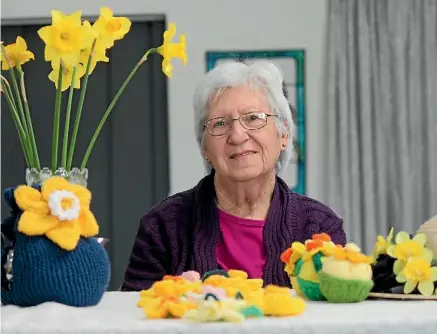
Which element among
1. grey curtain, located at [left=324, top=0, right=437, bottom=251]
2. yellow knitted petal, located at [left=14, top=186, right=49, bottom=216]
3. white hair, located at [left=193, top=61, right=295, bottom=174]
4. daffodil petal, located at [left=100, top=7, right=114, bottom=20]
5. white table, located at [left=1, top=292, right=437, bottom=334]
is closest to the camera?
white table, located at [left=1, top=292, right=437, bottom=334]

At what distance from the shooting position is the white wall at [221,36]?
3801 mm

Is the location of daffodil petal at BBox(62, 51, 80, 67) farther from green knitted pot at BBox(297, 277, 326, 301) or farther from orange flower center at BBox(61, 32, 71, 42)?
green knitted pot at BBox(297, 277, 326, 301)

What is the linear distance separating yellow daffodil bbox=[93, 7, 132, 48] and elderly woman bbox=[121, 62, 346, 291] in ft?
1.49

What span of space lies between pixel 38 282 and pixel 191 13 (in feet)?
10.0

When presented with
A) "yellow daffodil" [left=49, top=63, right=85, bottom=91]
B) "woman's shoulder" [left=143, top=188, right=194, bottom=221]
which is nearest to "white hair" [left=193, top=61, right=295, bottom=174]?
"woman's shoulder" [left=143, top=188, right=194, bottom=221]

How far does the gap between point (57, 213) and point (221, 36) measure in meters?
3.00

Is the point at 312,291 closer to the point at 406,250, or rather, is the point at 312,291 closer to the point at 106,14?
the point at 406,250

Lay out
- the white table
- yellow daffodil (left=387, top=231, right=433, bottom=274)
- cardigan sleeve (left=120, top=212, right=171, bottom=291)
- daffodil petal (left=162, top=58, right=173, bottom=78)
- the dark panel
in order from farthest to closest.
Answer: the dark panel < cardigan sleeve (left=120, top=212, right=171, bottom=291) < daffodil petal (left=162, top=58, right=173, bottom=78) < yellow daffodil (left=387, top=231, right=433, bottom=274) < the white table

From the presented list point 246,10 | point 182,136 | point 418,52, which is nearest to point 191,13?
point 246,10

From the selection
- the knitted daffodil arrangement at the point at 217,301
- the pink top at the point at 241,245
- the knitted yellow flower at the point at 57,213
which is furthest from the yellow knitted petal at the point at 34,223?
the pink top at the point at 241,245

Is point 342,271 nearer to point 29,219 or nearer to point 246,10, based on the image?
point 29,219

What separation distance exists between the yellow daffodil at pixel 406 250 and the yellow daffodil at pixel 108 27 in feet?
1.62

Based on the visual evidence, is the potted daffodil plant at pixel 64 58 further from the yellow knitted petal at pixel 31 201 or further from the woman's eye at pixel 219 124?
the woman's eye at pixel 219 124

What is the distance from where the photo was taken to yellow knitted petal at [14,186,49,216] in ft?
2.98
